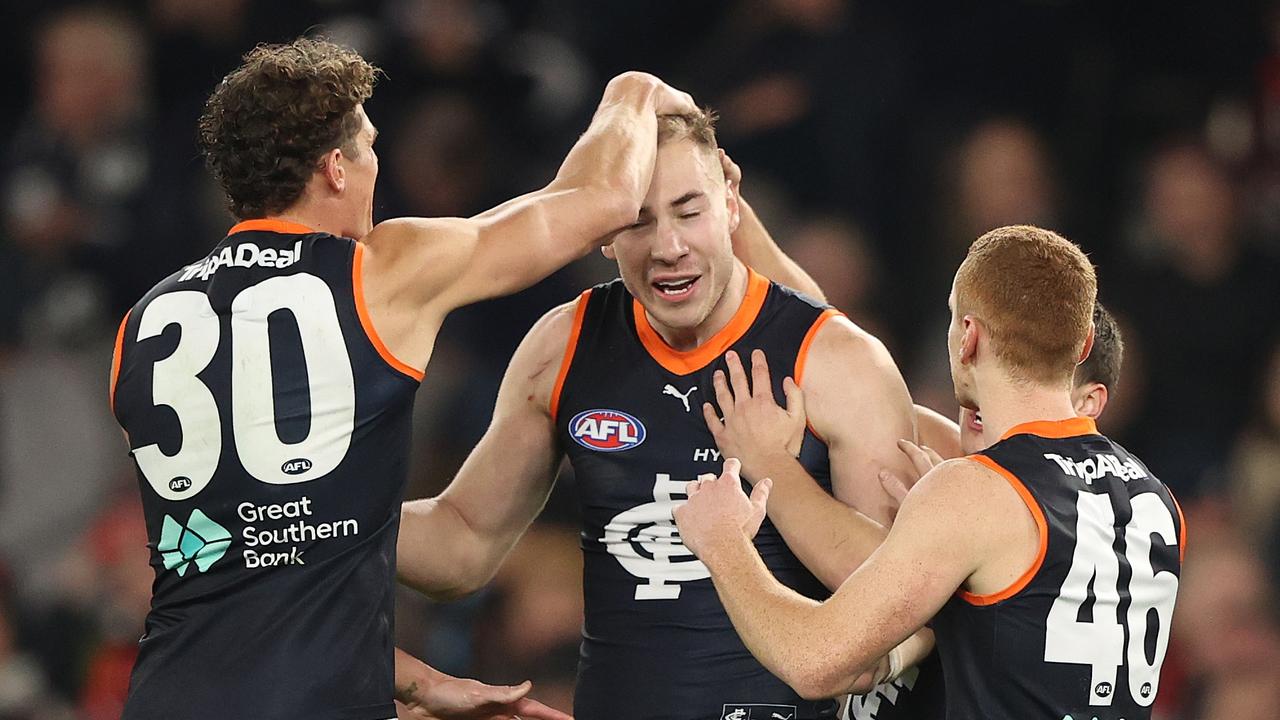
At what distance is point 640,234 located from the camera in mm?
4176

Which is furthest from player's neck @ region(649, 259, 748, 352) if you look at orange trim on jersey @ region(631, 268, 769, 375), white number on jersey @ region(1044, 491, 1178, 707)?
white number on jersey @ region(1044, 491, 1178, 707)

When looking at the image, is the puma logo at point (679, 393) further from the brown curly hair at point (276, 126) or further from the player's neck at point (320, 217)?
the brown curly hair at point (276, 126)

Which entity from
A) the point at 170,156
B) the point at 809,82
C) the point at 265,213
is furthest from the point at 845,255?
the point at 265,213

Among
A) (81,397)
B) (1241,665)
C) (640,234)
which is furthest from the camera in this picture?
(81,397)

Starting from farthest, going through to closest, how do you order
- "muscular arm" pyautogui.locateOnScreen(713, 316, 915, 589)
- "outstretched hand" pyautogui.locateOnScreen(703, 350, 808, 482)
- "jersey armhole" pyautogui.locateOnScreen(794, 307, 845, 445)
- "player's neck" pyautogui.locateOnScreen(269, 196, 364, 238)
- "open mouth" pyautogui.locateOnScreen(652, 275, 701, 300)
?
1. "open mouth" pyautogui.locateOnScreen(652, 275, 701, 300)
2. "jersey armhole" pyautogui.locateOnScreen(794, 307, 845, 445)
3. "outstretched hand" pyautogui.locateOnScreen(703, 350, 808, 482)
4. "muscular arm" pyautogui.locateOnScreen(713, 316, 915, 589)
5. "player's neck" pyautogui.locateOnScreen(269, 196, 364, 238)

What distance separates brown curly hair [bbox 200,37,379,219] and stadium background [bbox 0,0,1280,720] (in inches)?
149

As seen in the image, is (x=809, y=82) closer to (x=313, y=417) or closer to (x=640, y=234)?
(x=640, y=234)

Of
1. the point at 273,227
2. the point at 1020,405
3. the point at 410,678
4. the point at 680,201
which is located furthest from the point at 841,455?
the point at 273,227

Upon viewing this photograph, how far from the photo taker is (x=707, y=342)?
4195 mm

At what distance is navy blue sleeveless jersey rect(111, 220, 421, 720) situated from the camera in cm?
338

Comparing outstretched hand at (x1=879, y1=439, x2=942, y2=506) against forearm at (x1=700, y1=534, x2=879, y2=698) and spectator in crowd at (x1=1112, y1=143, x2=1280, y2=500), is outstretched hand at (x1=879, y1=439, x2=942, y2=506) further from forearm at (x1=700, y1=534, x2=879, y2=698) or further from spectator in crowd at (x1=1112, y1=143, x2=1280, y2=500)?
spectator in crowd at (x1=1112, y1=143, x2=1280, y2=500)

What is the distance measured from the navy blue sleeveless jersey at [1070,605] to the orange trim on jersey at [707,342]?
1.04 metres

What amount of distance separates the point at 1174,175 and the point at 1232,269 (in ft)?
2.00

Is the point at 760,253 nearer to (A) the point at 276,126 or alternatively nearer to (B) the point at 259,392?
(A) the point at 276,126
